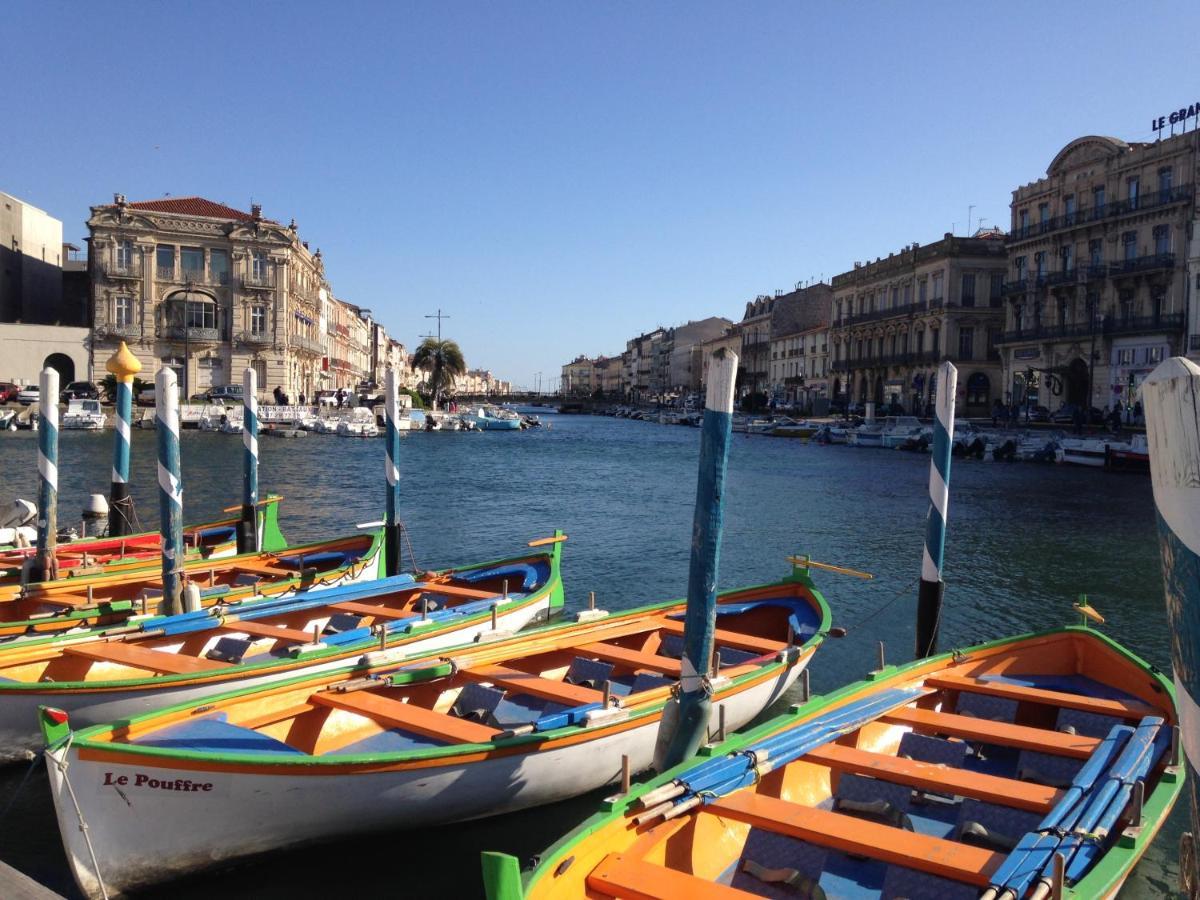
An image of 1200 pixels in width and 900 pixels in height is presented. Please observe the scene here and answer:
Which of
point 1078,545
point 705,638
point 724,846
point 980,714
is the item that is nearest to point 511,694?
point 705,638

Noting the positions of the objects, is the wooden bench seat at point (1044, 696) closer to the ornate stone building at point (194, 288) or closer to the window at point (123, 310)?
the ornate stone building at point (194, 288)

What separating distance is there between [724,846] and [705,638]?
167 centimetres

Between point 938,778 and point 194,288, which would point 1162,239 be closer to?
point 938,778

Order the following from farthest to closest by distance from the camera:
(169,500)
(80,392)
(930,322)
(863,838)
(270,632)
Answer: (930,322) < (80,392) < (169,500) < (270,632) < (863,838)

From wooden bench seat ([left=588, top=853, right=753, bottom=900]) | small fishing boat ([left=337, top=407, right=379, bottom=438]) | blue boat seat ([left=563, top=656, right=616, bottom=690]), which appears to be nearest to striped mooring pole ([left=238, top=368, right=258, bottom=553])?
blue boat seat ([left=563, top=656, right=616, bottom=690])

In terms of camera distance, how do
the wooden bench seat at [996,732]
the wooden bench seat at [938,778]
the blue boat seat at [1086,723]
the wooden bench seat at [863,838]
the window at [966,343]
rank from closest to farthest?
the wooden bench seat at [863,838], the wooden bench seat at [938,778], the wooden bench seat at [996,732], the blue boat seat at [1086,723], the window at [966,343]

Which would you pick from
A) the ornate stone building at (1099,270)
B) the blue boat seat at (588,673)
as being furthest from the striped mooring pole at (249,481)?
the ornate stone building at (1099,270)

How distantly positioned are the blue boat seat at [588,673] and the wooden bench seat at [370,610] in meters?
2.45

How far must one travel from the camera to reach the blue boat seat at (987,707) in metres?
8.30

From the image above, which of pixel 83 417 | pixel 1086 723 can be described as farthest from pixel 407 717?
pixel 83 417

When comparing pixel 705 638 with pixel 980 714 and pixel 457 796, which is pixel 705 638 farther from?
pixel 980 714

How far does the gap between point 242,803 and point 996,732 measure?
5640mm

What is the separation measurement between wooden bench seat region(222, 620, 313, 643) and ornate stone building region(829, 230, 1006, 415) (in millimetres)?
60603

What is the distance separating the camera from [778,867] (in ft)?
18.8
